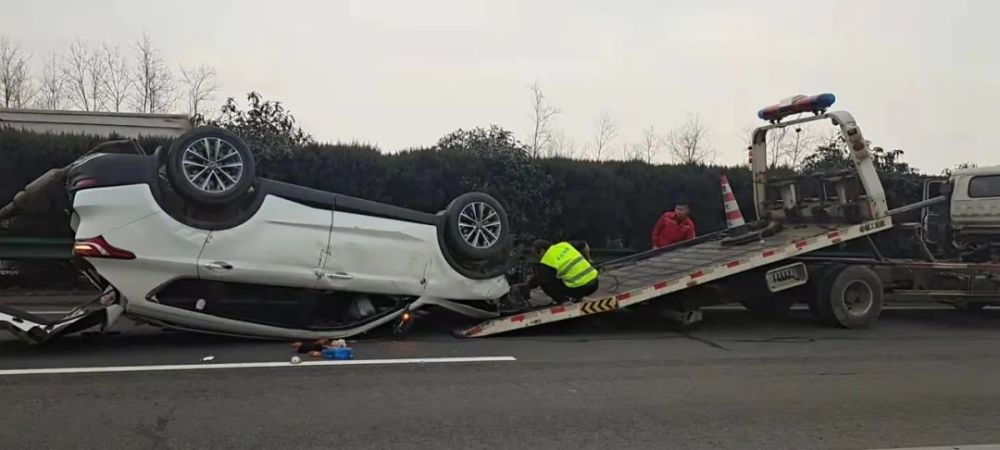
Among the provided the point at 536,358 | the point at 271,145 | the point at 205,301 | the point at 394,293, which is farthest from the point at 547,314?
the point at 271,145

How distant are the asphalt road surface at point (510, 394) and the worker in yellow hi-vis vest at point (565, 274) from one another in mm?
514

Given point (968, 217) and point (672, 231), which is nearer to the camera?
point (968, 217)

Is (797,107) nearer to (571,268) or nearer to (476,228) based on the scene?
(571,268)

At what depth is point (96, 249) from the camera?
6594 millimetres

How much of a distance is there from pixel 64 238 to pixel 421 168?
225 inches

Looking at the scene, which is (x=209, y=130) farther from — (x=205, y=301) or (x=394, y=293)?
(x=394, y=293)

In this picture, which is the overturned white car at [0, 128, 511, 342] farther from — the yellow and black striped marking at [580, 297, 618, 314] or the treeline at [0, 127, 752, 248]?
the treeline at [0, 127, 752, 248]

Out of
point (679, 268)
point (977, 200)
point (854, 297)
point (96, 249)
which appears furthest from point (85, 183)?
point (977, 200)

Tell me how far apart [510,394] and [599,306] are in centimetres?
266

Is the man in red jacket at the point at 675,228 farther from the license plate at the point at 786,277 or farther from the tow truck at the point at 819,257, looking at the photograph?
the license plate at the point at 786,277

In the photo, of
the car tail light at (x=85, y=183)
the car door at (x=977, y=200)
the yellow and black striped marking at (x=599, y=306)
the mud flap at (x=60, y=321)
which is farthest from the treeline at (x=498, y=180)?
the car tail light at (x=85, y=183)

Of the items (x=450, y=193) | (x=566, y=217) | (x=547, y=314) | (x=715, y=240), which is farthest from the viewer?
(x=566, y=217)

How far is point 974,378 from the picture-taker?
7004 mm

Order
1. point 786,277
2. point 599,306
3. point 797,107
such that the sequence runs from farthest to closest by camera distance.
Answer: point 797,107 → point 786,277 → point 599,306
